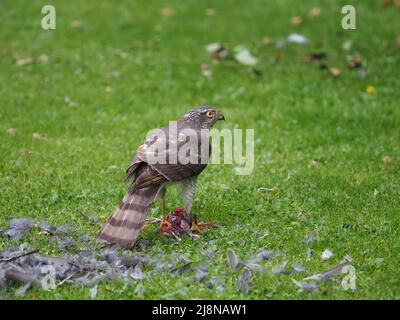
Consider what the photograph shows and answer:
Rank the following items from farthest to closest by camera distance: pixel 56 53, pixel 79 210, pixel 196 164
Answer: pixel 56 53
pixel 79 210
pixel 196 164

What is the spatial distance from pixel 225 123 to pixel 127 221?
4.12 m

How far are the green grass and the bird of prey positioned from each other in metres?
0.34

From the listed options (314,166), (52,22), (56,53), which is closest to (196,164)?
(314,166)

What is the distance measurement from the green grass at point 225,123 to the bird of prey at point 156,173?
0.34 m

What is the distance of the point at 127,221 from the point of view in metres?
6.38

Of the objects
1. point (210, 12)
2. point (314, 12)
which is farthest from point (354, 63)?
point (210, 12)

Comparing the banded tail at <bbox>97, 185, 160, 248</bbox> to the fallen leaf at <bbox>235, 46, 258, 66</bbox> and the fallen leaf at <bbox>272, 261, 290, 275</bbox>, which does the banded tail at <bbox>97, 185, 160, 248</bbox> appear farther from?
the fallen leaf at <bbox>235, 46, 258, 66</bbox>

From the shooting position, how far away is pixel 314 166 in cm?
875

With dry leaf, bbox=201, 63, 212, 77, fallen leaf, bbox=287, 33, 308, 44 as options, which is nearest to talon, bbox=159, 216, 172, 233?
dry leaf, bbox=201, 63, 212, 77

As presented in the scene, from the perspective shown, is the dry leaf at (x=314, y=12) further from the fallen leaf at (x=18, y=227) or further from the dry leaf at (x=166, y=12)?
the fallen leaf at (x=18, y=227)

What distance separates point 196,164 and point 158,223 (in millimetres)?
817

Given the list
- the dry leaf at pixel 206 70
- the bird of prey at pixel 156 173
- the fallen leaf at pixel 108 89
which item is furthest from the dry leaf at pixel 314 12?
the bird of prey at pixel 156 173

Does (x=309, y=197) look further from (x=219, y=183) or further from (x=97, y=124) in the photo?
(x=97, y=124)
